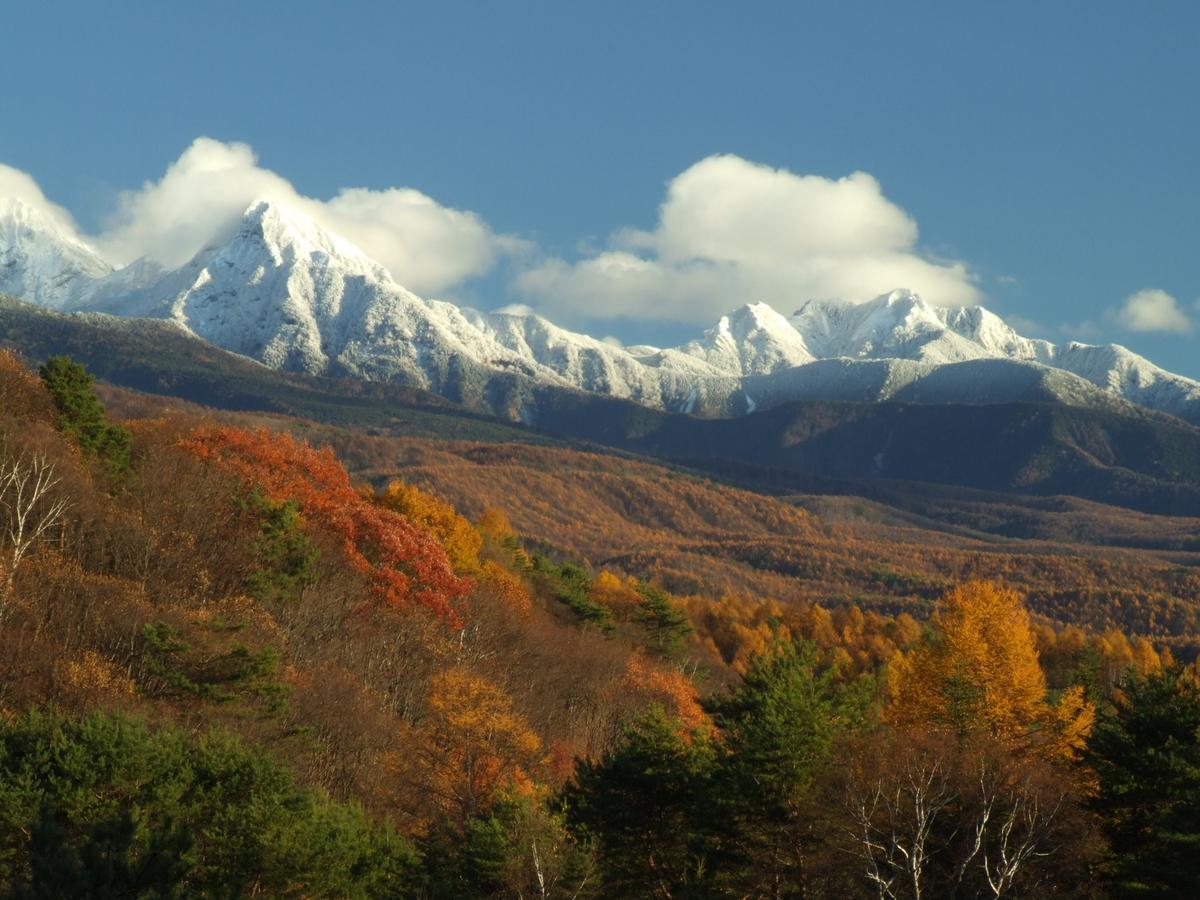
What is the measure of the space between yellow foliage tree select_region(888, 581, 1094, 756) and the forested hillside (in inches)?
6.4

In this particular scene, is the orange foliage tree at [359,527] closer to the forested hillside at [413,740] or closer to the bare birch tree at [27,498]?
the forested hillside at [413,740]

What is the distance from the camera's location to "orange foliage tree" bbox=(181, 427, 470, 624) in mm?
63312

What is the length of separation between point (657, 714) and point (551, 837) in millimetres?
5498

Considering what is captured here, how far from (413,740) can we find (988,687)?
25.7 meters

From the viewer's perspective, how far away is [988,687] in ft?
166

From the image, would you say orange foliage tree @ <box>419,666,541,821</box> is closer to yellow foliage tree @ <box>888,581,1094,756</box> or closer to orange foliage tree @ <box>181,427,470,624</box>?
orange foliage tree @ <box>181,427,470,624</box>

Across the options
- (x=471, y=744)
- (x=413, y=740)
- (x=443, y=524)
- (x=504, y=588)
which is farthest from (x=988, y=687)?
(x=443, y=524)

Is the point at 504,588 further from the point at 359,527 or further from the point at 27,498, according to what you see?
the point at 27,498

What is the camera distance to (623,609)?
10619cm

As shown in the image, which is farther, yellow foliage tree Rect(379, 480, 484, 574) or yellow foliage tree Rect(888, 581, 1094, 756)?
yellow foliage tree Rect(379, 480, 484, 574)

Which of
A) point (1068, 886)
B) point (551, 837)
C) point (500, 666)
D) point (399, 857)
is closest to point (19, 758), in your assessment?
point (399, 857)

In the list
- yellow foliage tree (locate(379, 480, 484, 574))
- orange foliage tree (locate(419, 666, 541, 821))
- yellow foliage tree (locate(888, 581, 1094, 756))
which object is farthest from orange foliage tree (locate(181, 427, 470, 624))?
yellow foliage tree (locate(888, 581, 1094, 756))

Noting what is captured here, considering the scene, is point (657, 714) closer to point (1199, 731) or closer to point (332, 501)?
point (1199, 731)

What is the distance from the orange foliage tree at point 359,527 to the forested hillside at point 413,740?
251 millimetres
